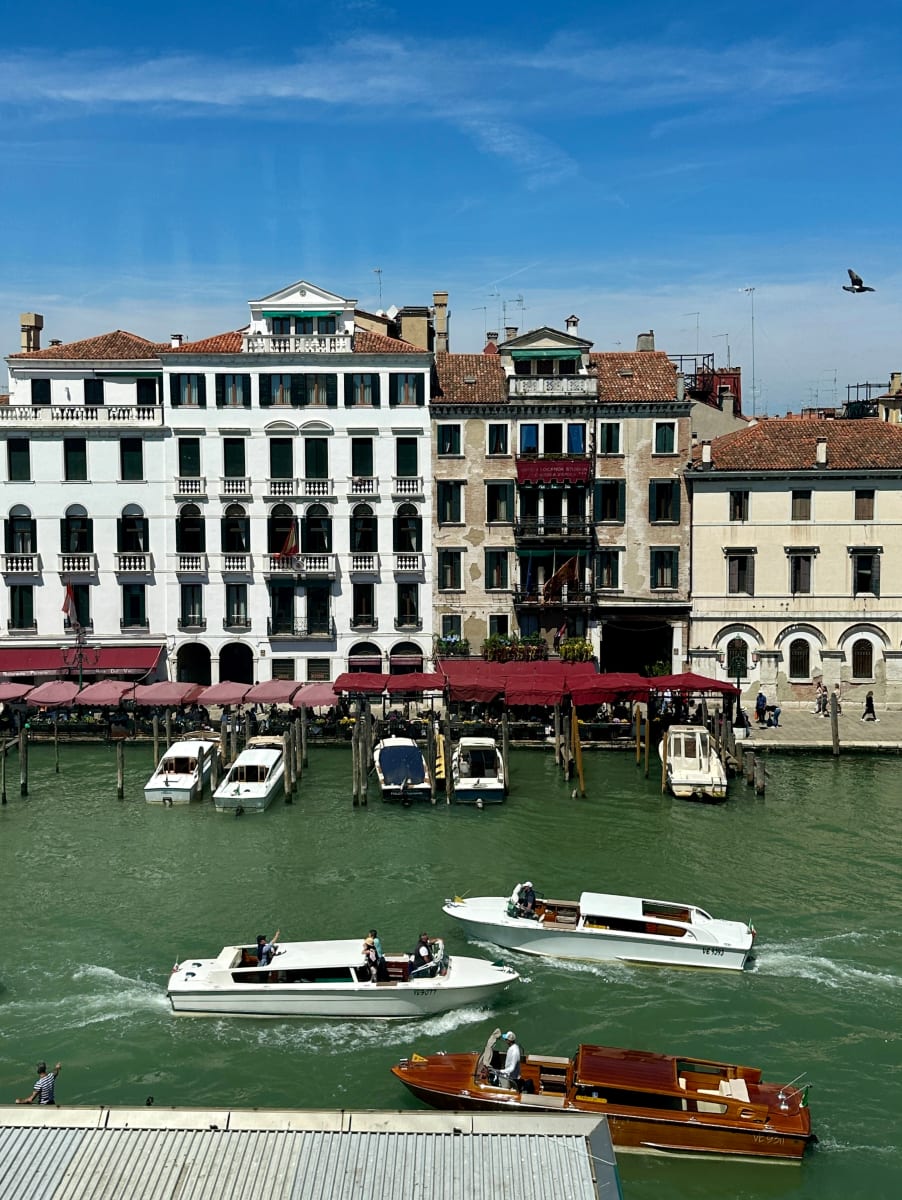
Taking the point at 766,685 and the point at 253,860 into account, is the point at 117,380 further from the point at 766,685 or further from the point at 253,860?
the point at 766,685

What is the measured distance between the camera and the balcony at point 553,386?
49094 mm

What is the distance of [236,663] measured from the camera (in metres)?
50.3

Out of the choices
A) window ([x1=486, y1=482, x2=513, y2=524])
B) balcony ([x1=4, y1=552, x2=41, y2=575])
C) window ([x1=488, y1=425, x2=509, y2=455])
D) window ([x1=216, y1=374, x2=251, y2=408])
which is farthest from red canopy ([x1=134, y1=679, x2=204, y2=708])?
window ([x1=488, y1=425, x2=509, y2=455])

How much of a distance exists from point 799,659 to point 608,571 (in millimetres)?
8661

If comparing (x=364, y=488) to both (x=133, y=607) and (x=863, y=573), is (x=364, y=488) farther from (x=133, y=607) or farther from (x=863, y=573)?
(x=863, y=573)

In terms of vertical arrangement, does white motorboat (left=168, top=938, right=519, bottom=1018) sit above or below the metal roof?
below

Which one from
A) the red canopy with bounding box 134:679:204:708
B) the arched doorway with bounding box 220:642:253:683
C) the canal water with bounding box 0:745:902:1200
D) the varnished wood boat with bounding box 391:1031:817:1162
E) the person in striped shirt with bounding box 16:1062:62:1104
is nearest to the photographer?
the varnished wood boat with bounding box 391:1031:817:1162

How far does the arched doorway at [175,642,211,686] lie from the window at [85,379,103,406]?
424 inches

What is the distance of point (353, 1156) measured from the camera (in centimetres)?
1076

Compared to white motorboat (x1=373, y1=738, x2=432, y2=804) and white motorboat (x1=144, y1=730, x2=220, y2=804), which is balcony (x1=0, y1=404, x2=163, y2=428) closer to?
white motorboat (x1=144, y1=730, x2=220, y2=804)

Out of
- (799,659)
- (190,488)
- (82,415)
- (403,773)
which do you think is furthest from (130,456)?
(799,659)

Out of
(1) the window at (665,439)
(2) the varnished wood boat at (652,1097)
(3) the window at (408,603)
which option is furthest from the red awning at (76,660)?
(2) the varnished wood boat at (652,1097)

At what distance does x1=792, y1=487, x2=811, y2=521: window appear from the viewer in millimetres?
48969

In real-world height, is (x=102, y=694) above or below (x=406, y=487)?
below
